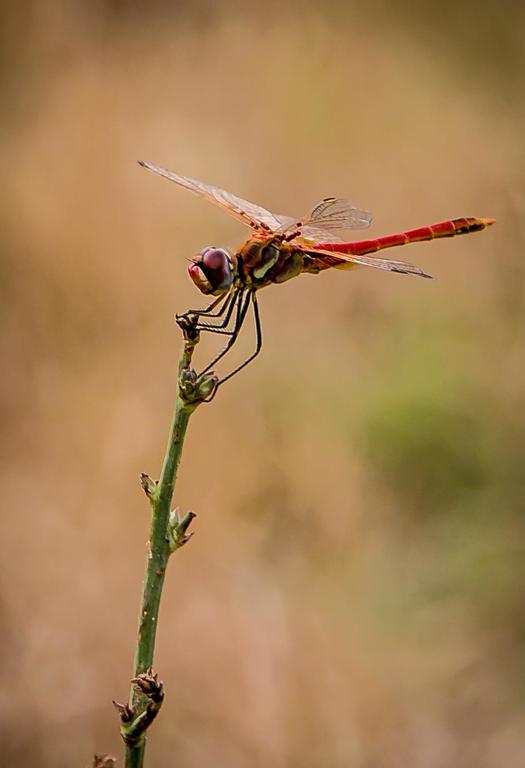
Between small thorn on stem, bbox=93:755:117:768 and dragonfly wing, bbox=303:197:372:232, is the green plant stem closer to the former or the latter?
small thorn on stem, bbox=93:755:117:768

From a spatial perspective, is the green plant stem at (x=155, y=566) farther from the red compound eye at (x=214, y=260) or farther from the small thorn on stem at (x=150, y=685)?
the red compound eye at (x=214, y=260)

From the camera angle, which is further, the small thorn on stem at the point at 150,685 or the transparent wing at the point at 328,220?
the transparent wing at the point at 328,220

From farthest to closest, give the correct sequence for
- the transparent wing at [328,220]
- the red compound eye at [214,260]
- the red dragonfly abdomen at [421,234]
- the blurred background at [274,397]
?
the blurred background at [274,397] → the red dragonfly abdomen at [421,234] → the transparent wing at [328,220] → the red compound eye at [214,260]

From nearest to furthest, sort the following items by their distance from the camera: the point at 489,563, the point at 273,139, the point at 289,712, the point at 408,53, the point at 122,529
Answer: the point at 489,563
the point at 289,712
the point at 122,529
the point at 273,139
the point at 408,53

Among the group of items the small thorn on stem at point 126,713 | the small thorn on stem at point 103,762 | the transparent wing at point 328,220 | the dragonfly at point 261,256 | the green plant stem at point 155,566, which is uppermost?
the transparent wing at point 328,220

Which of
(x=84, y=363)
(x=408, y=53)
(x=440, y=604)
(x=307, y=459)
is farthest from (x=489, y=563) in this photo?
(x=408, y=53)

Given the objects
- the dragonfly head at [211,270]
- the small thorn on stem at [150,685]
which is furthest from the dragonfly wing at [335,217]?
the small thorn on stem at [150,685]

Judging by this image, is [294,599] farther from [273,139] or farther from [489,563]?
[273,139]

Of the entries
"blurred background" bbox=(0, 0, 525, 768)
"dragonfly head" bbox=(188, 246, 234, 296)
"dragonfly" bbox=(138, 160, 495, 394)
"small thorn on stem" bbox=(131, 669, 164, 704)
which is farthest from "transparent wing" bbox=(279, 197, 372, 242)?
"blurred background" bbox=(0, 0, 525, 768)
